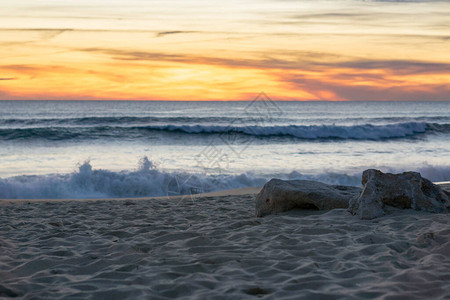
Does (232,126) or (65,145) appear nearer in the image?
(65,145)

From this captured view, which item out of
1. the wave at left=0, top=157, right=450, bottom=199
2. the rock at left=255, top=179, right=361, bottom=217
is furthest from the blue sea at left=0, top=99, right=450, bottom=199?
the rock at left=255, top=179, right=361, bottom=217

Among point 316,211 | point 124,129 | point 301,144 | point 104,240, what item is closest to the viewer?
point 104,240

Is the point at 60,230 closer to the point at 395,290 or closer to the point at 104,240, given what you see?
the point at 104,240

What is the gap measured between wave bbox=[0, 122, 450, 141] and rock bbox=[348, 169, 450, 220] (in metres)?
19.5

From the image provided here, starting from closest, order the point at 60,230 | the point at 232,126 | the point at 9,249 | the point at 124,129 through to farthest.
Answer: the point at 9,249 < the point at 60,230 < the point at 124,129 < the point at 232,126

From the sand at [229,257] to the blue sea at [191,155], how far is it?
16.2 ft

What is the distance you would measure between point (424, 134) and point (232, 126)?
12.5 m

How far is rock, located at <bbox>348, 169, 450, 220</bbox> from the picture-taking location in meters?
5.34

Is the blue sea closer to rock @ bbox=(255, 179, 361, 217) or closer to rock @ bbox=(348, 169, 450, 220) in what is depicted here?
rock @ bbox=(255, 179, 361, 217)

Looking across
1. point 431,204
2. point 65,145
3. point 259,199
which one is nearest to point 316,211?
point 259,199

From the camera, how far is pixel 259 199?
19.9 feet

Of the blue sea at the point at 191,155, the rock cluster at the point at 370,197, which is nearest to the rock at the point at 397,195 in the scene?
the rock cluster at the point at 370,197

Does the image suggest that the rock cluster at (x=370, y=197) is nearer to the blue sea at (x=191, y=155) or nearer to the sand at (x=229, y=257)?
the sand at (x=229, y=257)

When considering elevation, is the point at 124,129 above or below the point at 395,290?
above
